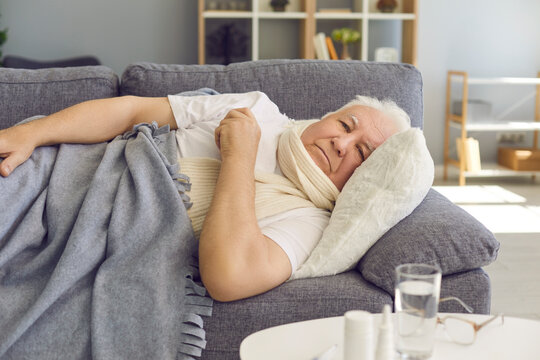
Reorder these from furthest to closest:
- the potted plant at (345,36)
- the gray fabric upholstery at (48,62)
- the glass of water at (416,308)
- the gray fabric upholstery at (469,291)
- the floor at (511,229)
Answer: the potted plant at (345,36) < the gray fabric upholstery at (48,62) < the floor at (511,229) < the gray fabric upholstery at (469,291) < the glass of water at (416,308)

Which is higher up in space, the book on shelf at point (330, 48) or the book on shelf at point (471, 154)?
the book on shelf at point (330, 48)

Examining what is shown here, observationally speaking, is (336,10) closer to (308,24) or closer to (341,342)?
(308,24)

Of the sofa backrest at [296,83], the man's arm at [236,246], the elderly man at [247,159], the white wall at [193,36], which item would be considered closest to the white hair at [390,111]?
the elderly man at [247,159]

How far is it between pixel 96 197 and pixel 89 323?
274mm

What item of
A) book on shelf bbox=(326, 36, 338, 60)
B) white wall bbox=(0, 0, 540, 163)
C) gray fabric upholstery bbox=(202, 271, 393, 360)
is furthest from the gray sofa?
white wall bbox=(0, 0, 540, 163)

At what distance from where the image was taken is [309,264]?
4.46 ft

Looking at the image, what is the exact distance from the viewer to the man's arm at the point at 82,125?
1.45m

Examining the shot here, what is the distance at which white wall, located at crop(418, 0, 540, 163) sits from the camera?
14.7 feet

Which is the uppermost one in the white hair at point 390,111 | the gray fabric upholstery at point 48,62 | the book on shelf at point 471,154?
the gray fabric upholstery at point 48,62

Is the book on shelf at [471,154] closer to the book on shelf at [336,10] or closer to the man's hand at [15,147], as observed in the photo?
the book on shelf at [336,10]

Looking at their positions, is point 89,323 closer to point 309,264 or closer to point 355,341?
point 309,264

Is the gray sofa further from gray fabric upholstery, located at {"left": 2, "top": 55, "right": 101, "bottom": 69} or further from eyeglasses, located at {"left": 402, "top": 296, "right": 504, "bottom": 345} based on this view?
gray fabric upholstery, located at {"left": 2, "top": 55, "right": 101, "bottom": 69}

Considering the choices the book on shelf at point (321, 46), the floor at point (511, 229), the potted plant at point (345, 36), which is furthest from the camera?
the potted plant at point (345, 36)

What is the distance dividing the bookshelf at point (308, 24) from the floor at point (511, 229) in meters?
0.97
